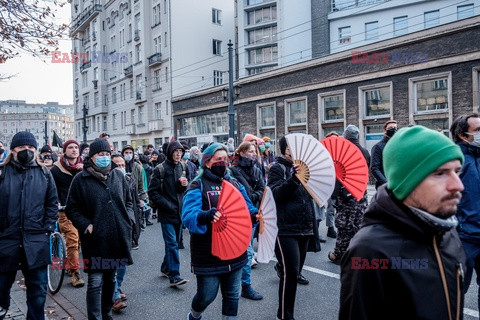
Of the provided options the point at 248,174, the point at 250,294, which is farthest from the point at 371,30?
the point at 250,294

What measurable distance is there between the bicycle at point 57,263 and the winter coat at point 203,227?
9.87ft

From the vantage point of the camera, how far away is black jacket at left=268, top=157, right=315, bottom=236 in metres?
4.13

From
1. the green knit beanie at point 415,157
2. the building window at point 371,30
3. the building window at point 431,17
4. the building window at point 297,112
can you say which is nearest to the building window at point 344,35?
the building window at point 371,30

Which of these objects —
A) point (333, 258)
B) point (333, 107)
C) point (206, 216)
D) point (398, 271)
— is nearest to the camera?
point (398, 271)

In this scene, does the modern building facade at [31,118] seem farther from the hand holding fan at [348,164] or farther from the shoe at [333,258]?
the hand holding fan at [348,164]

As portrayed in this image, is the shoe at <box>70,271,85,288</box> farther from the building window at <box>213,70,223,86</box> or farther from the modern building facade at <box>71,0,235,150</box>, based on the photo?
the building window at <box>213,70,223,86</box>

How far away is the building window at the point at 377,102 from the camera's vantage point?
18.9m

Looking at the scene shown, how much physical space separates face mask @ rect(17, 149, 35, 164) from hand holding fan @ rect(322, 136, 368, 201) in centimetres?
317

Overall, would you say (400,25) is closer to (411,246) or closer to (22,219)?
(22,219)

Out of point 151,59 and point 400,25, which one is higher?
point 400,25

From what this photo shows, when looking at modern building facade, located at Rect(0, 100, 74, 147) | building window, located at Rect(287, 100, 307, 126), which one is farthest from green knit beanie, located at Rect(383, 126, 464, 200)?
modern building facade, located at Rect(0, 100, 74, 147)

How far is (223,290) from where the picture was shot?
11.7ft

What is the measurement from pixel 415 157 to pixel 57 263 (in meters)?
5.54

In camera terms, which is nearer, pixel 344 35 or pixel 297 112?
pixel 297 112
